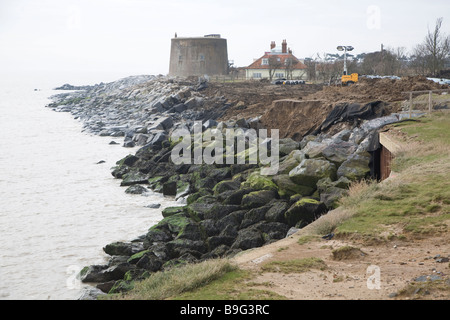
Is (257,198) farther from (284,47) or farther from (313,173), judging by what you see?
(284,47)

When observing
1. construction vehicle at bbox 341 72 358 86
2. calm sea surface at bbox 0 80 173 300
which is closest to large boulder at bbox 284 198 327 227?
calm sea surface at bbox 0 80 173 300

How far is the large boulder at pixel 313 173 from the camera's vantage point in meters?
13.2

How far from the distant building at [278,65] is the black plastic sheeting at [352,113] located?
42.3 m

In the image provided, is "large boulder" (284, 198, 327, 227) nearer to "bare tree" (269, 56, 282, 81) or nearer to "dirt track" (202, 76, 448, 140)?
"dirt track" (202, 76, 448, 140)

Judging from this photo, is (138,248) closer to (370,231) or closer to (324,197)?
(324,197)

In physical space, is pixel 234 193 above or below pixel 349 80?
below

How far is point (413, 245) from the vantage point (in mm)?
7703

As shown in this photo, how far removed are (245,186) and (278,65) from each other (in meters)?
48.8

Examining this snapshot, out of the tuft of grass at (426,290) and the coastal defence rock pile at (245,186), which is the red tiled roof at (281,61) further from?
the tuft of grass at (426,290)

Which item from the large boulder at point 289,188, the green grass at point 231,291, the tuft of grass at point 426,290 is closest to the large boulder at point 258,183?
the large boulder at point 289,188

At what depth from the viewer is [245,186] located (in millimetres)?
14555

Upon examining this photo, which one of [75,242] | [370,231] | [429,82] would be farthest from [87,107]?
[370,231]

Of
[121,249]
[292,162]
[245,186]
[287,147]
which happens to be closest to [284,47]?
[287,147]
